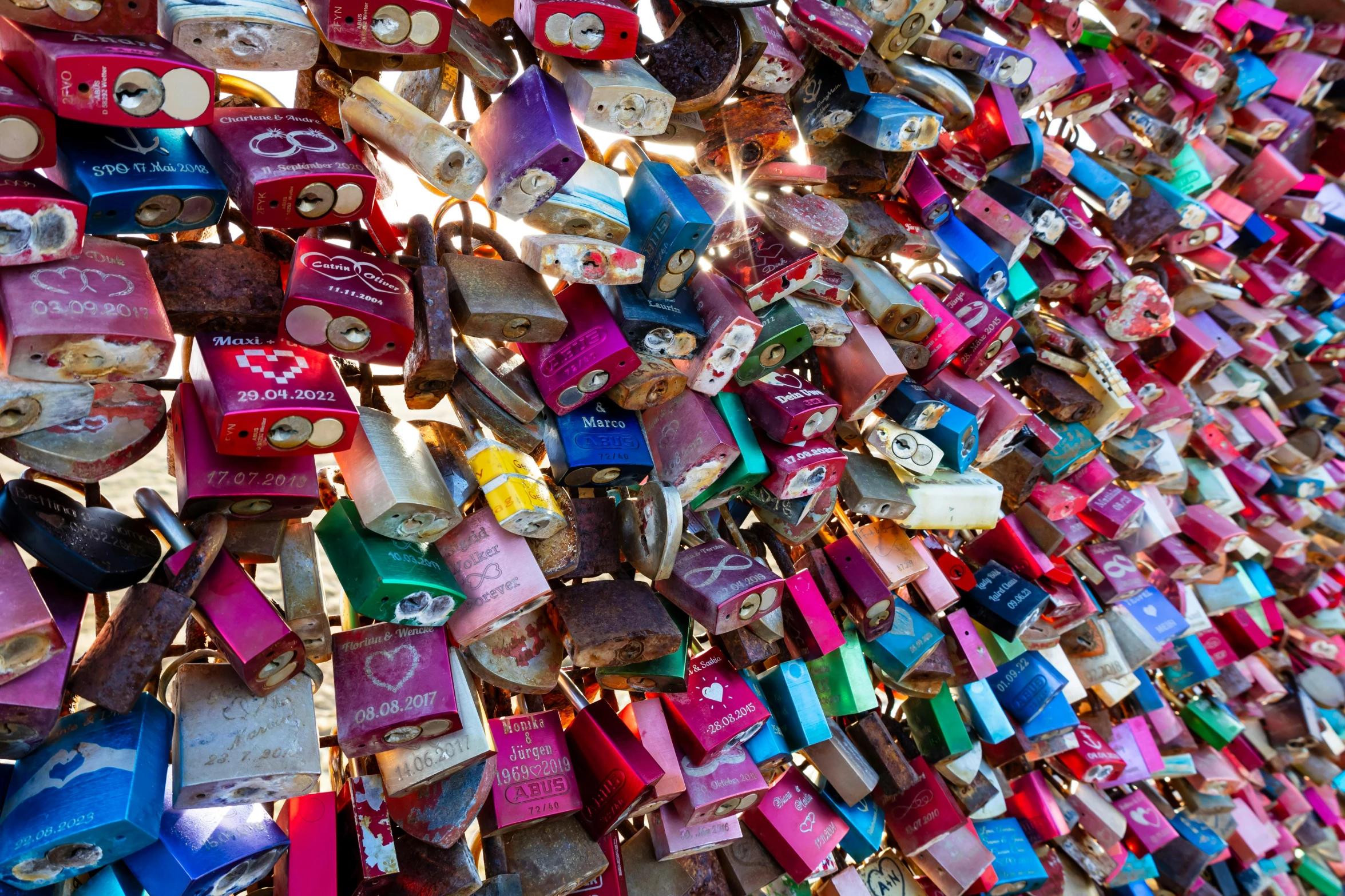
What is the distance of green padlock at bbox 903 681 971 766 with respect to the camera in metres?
1.66

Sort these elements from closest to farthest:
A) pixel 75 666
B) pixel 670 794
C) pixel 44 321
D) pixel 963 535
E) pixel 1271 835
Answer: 1. pixel 44 321
2. pixel 75 666
3. pixel 670 794
4. pixel 963 535
5. pixel 1271 835

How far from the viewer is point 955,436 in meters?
1.56

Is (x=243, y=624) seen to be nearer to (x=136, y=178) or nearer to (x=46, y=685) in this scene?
(x=46, y=685)

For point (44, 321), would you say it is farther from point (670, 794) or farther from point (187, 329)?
point (670, 794)

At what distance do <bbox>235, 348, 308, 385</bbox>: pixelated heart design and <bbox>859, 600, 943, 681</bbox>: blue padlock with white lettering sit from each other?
105 centimetres

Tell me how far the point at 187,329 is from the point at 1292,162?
327 centimetres

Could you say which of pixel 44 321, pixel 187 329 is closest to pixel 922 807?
pixel 187 329

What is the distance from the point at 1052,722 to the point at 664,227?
4.45 feet

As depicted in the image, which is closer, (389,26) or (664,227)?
(389,26)

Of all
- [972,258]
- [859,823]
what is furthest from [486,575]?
[972,258]

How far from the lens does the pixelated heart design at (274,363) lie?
3.01ft

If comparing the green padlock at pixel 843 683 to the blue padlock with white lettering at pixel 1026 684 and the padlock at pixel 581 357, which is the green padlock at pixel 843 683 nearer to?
the blue padlock with white lettering at pixel 1026 684

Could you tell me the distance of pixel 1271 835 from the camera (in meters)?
2.60

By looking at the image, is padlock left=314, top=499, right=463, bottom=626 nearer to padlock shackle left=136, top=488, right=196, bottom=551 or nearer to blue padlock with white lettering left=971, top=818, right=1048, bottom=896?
padlock shackle left=136, top=488, right=196, bottom=551
